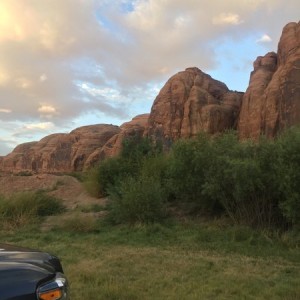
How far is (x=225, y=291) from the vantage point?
25.4 feet

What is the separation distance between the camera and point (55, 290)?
3346mm

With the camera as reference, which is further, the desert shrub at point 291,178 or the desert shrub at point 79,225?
the desert shrub at point 79,225

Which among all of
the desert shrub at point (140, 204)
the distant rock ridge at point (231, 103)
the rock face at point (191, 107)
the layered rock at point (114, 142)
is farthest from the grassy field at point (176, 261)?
the layered rock at point (114, 142)

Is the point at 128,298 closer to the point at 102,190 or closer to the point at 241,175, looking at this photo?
the point at 241,175

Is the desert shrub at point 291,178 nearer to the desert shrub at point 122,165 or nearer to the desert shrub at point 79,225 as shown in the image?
the desert shrub at point 79,225

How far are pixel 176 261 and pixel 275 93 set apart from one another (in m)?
38.1

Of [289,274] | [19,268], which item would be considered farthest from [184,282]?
[19,268]

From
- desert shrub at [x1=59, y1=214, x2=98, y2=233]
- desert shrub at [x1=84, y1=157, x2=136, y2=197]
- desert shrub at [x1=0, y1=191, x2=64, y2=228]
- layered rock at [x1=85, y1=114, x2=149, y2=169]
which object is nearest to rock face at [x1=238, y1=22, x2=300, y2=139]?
layered rock at [x1=85, y1=114, x2=149, y2=169]

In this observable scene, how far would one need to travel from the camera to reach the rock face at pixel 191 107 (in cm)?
5226

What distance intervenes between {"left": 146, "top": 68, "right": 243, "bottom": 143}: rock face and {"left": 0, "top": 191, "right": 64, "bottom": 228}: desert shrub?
29855mm

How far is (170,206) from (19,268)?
17.2 meters

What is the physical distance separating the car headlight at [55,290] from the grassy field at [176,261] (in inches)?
151

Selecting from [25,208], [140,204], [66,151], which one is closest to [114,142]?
[66,151]

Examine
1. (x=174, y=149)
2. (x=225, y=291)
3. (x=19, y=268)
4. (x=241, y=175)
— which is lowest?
(x=225, y=291)
